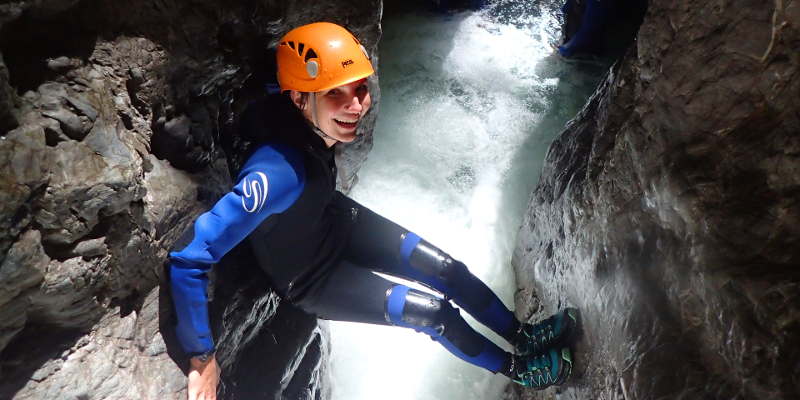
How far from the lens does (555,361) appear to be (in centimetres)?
249

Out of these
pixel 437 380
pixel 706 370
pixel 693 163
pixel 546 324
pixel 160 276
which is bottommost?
pixel 437 380

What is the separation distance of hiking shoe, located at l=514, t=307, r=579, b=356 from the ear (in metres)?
1.71

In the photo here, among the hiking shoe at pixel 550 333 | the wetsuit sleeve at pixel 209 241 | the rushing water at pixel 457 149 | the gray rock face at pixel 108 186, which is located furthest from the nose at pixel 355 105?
the rushing water at pixel 457 149

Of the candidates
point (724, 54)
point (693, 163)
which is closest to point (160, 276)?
point (693, 163)

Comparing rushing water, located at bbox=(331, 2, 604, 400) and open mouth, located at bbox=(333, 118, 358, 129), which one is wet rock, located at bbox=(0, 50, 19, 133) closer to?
open mouth, located at bbox=(333, 118, 358, 129)

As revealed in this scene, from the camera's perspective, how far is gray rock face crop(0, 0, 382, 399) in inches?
55.6

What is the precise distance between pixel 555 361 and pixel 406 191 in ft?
9.43

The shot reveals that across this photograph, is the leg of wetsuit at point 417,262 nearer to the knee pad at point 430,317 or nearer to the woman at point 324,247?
the woman at point 324,247

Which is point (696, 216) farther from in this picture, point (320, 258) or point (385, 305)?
point (320, 258)

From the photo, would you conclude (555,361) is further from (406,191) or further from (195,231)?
(406,191)

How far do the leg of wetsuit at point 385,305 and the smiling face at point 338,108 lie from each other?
77 centimetres

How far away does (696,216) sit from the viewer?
1.70 meters

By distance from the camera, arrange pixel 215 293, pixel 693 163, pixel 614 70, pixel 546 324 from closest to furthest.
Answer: pixel 693 163, pixel 215 293, pixel 546 324, pixel 614 70

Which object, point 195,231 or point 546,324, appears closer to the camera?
point 195,231
